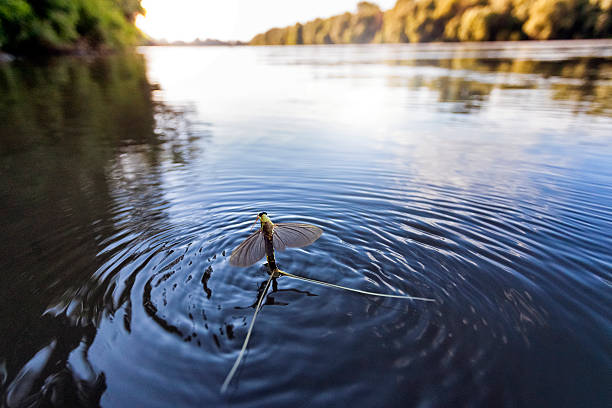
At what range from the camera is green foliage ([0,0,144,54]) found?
3315 cm

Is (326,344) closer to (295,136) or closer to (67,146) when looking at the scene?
(295,136)

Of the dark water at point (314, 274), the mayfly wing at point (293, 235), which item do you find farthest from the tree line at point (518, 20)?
the mayfly wing at point (293, 235)

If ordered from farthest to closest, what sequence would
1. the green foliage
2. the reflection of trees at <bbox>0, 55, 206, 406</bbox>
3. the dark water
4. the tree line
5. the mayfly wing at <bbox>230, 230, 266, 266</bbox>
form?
the tree line < the green foliage < the mayfly wing at <bbox>230, 230, 266, 266</bbox> < the reflection of trees at <bbox>0, 55, 206, 406</bbox> < the dark water

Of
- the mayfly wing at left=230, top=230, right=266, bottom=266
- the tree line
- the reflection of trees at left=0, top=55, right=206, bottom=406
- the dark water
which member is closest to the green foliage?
the reflection of trees at left=0, top=55, right=206, bottom=406

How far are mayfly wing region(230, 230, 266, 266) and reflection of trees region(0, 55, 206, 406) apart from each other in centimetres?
133

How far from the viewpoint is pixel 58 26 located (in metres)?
40.0

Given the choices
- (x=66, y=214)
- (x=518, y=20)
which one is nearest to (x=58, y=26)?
(x=66, y=214)

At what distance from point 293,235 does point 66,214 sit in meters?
4.09

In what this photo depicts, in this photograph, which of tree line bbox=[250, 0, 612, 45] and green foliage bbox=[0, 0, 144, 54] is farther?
tree line bbox=[250, 0, 612, 45]

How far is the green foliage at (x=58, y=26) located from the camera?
109 ft

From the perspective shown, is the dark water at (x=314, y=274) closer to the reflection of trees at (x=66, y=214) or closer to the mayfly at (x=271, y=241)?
the reflection of trees at (x=66, y=214)

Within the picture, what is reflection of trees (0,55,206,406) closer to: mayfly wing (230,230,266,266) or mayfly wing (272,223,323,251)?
mayfly wing (230,230,266,266)

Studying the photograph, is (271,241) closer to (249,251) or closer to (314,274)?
(249,251)

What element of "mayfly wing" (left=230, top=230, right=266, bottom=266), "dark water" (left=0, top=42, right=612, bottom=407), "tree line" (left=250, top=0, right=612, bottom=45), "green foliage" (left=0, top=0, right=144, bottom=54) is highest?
"tree line" (left=250, top=0, right=612, bottom=45)
